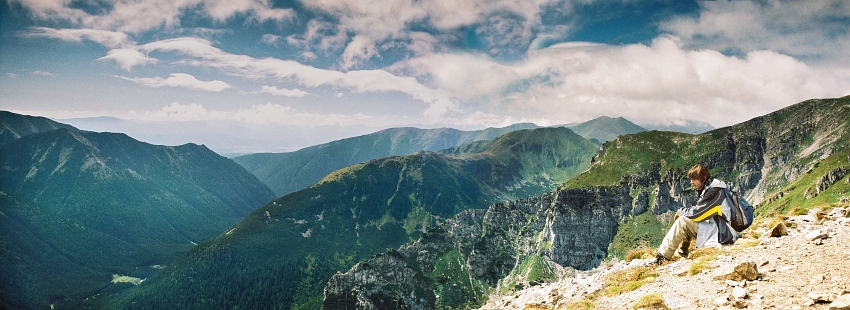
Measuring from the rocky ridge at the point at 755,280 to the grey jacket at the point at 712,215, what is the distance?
0.49 m

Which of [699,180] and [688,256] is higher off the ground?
[699,180]

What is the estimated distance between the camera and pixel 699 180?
1353 centimetres

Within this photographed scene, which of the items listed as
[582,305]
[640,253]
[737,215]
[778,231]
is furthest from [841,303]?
[640,253]

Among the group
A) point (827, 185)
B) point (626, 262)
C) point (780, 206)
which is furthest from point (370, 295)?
point (827, 185)

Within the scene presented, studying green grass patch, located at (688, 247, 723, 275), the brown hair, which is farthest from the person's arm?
green grass patch, located at (688, 247, 723, 275)

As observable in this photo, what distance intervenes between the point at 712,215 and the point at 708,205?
2.17 feet

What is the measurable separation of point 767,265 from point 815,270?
0.88m

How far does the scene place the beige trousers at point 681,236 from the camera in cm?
1329

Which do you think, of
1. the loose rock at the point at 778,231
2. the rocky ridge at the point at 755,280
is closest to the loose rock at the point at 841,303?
the rocky ridge at the point at 755,280

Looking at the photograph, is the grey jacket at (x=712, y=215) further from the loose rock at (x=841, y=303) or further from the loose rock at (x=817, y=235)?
the loose rock at (x=841, y=303)

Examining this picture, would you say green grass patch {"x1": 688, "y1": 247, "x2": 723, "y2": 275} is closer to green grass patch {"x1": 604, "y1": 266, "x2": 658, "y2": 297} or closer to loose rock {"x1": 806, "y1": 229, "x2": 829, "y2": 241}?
green grass patch {"x1": 604, "y1": 266, "x2": 658, "y2": 297}

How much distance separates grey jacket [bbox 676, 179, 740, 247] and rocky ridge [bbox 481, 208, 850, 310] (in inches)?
19.3

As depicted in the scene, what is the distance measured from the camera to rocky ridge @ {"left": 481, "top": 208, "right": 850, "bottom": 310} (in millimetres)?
8000

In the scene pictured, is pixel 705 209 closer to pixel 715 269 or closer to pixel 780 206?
pixel 715 269
